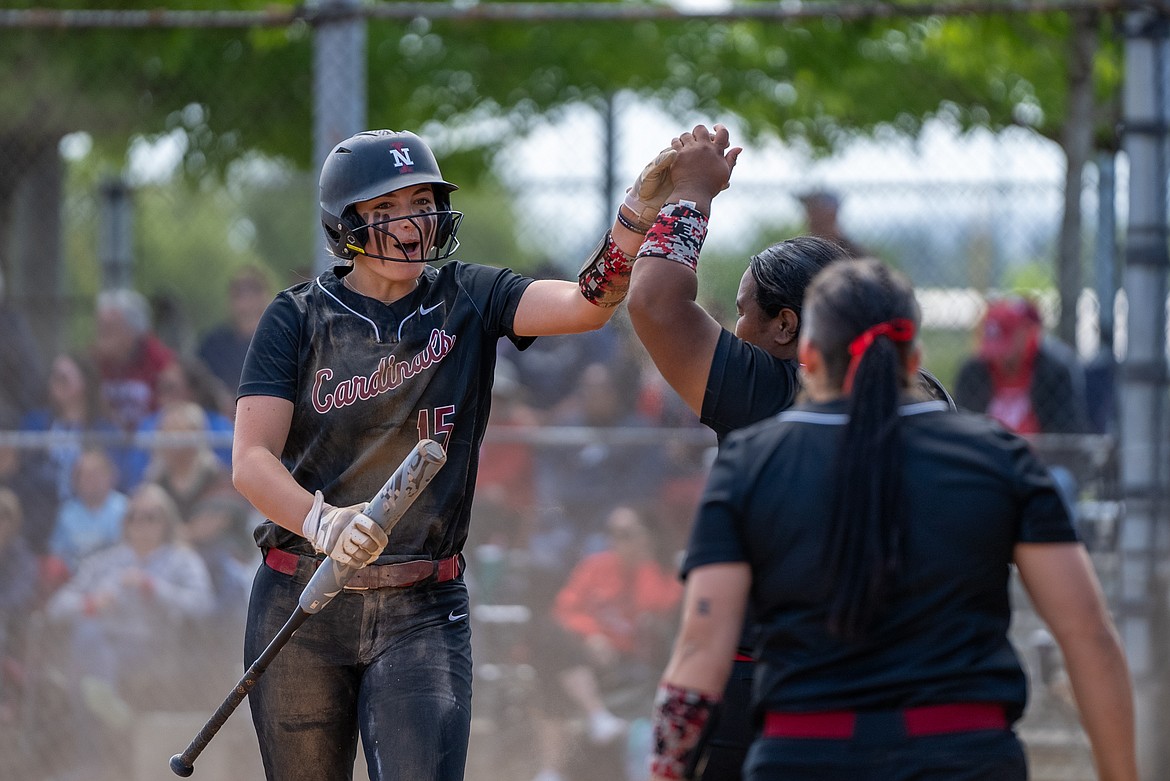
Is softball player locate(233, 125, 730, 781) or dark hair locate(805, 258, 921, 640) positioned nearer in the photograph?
dark hair locate(805, 258, 921, 640)

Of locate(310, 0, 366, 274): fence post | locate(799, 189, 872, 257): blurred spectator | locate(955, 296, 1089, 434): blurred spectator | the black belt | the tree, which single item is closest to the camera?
the black belt

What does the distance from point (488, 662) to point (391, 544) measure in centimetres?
314

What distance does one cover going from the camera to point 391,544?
3.36 metres

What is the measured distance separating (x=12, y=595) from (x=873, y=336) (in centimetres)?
520

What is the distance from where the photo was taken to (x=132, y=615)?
6.45m

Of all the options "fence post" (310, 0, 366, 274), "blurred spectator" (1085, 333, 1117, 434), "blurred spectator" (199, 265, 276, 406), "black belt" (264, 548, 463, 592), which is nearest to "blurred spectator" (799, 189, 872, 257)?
"blurred spectator" (1085, 333, 1117, 434)

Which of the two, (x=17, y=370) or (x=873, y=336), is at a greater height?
(x=873, y=336)

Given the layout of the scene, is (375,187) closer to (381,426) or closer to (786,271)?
(381,426)

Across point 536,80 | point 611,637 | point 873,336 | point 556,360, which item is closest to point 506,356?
point 556,360

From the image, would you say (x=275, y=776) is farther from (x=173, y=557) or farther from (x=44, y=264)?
(x=44, y=264)

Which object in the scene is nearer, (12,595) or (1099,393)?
(12,595)

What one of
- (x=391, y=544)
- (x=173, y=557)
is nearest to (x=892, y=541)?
(x=391, y=544)

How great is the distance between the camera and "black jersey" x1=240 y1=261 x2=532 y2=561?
132 inches

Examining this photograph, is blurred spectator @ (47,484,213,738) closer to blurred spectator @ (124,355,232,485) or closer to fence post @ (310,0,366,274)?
blurred spectator @ (124,355,232,485)
